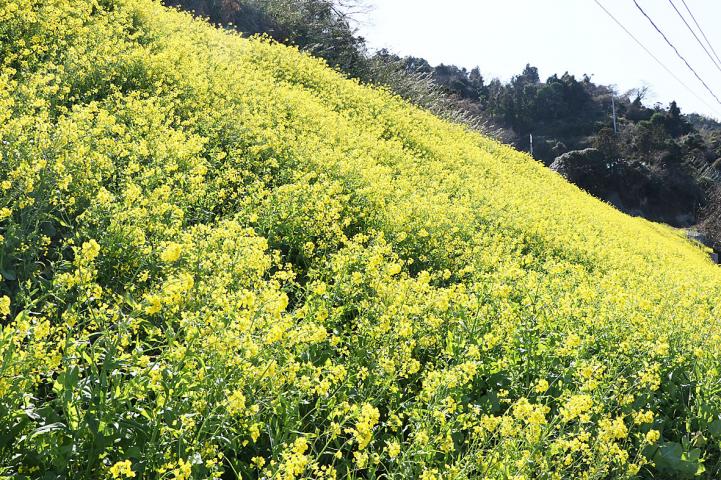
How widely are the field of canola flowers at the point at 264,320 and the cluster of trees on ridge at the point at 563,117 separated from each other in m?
9.30

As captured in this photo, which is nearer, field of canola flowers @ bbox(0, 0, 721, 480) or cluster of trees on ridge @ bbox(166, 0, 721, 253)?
field of canola flowers @ bbox(0, 0, 721, 480)

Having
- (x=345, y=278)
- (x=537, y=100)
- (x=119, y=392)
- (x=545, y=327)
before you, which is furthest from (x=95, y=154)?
(x=537, y=100)

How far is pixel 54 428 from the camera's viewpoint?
2.30 m

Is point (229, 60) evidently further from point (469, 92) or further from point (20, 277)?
point (469, 92)

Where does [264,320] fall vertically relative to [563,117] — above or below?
below

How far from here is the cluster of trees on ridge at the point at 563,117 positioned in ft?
69.6

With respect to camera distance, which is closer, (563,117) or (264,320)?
(264,320)

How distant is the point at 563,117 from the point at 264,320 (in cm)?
6331

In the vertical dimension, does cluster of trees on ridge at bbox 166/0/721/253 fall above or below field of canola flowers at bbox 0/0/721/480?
above

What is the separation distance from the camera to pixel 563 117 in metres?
61.2

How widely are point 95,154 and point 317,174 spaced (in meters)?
2.96

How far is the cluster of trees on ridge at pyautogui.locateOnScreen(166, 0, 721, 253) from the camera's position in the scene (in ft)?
69.6

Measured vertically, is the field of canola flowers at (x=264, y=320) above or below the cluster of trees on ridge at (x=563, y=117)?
below

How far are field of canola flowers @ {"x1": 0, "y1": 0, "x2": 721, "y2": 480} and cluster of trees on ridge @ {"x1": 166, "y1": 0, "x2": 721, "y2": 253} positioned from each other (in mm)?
9304
